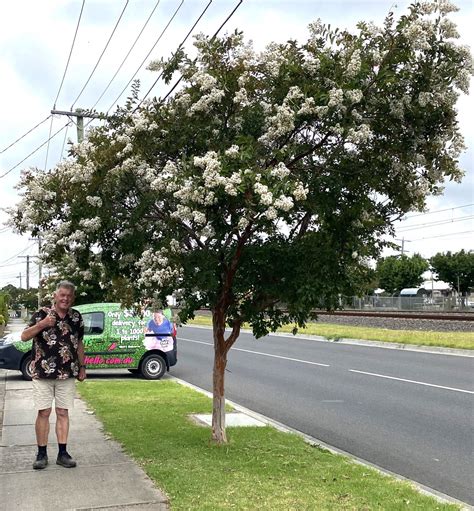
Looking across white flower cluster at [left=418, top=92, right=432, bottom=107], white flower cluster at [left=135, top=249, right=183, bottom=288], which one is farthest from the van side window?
white flower cluster at [left=418, top=92, right=432, bottom=107]

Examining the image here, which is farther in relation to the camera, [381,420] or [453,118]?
[381,420]

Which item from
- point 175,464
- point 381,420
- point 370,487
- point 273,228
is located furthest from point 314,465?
point 381,420

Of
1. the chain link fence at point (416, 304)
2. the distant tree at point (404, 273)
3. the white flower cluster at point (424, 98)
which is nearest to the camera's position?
the white flower cluster at point (424, 98)

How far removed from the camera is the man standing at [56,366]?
6.35m

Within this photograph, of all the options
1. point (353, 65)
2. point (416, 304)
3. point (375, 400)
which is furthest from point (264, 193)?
point (416, 304)

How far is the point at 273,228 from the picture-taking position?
6734 millimetres

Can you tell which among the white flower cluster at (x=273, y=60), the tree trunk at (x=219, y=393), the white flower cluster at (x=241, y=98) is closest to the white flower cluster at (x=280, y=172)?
the white flower cluster at (x=241, y=98)

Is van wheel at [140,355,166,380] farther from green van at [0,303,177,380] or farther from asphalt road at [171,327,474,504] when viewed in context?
asphalt road at [171,327,474,504]

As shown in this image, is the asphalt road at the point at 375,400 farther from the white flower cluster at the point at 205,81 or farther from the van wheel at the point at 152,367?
the white flower cluster at the point at 205,81

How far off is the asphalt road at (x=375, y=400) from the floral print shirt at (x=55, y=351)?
357 centimetres

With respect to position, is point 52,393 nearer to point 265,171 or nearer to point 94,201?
point 94,201

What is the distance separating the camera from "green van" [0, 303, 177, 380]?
13836 millimetres

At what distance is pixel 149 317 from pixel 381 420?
20.2ft

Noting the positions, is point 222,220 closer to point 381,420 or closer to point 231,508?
point 231,508
